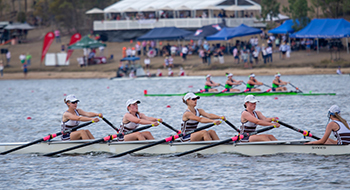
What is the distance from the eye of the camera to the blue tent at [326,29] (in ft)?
126

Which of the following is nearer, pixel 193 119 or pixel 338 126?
pixel 338 126

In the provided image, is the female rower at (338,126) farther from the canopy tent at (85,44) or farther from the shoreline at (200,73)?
the canopy tent at (85,44)

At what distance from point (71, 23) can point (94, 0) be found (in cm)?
441

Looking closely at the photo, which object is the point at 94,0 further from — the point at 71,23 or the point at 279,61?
the point at 279,61

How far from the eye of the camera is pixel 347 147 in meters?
12.4

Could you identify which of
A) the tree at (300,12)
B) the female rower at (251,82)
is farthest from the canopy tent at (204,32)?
the female rower at (251,82)

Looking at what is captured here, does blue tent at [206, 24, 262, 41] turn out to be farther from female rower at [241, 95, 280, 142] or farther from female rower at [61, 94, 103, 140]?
female rower at [241, 95, 280, 142]

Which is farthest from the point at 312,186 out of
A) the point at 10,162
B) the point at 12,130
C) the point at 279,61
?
the point at 279,61

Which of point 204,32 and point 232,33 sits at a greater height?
point 204,32

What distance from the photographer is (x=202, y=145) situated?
13438mm

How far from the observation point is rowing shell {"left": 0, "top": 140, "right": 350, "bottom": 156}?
12828mm

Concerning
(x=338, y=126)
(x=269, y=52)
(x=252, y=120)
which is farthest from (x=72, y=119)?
(x=269, y=52)

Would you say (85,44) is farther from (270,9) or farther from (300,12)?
(300,12)

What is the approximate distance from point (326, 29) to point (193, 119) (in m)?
28.9
